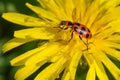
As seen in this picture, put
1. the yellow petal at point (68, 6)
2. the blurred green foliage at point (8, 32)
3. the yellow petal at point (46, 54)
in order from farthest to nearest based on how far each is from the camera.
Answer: the blurred green foliage at point (8, 32) → the yellow petal at point (68, 6) → the yellow petal at point (46, 54)

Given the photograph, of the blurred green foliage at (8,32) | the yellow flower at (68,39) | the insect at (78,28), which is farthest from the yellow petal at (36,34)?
the blurred green foliage at (8,32)

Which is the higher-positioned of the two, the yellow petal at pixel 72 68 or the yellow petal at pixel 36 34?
the yellow petal at pixel 36 34

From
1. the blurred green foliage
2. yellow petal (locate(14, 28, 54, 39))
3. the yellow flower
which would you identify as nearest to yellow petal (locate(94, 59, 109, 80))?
the yellow flower

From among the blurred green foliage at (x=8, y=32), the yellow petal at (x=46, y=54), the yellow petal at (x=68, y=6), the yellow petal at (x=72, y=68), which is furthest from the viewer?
the blurred green foliage at (x=8, y=32)

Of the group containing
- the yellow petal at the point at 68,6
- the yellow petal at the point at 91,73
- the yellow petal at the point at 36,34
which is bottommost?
the yellow petal at the point at 91,73

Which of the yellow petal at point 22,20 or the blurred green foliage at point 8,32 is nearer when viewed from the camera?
the yellow petal at point 22,20

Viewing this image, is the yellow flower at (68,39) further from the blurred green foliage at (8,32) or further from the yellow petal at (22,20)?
the blurred green foliage at (8,32)

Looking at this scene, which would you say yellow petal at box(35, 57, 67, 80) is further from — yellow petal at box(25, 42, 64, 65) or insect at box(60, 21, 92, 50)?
insect at box(60, 21, 92, 50)

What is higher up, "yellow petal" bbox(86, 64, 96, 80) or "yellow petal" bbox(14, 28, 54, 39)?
"yellow petal" bbox(14, 28, 54, 39)

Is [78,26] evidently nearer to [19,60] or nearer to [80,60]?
[80,60]
